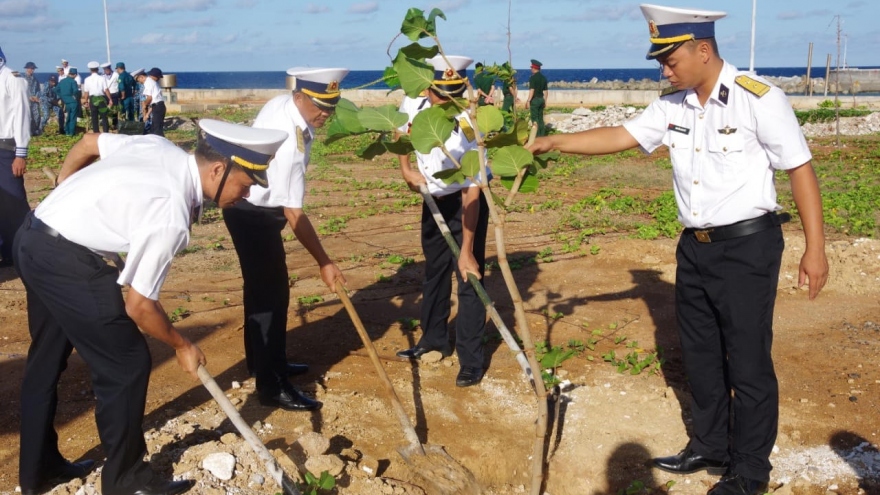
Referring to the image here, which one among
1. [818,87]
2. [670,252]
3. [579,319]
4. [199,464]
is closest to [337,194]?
[670,252]

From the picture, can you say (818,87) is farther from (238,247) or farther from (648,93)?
(238,247)

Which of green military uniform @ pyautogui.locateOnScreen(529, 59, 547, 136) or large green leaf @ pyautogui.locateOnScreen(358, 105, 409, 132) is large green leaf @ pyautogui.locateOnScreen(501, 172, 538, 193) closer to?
large green leaf @ pyautogui.locateOnScreen(358, 105, 409, 132)

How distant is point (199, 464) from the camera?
3.67 m

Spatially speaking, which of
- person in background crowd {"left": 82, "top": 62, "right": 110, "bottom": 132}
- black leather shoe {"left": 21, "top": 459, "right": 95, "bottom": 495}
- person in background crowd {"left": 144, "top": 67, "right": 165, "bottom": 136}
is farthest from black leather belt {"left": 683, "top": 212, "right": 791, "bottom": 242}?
person in background crowd {"left": 82, "top": 62, "right": 110, "bottom": 132}

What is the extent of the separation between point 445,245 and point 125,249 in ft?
7.97

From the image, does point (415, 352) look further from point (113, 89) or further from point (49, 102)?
point (49, 102)

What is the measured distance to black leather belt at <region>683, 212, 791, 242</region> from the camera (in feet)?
11.5

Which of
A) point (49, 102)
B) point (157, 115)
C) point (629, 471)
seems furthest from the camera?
point (49, 102)

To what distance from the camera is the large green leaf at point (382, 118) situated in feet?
10.4

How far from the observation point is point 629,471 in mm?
4062

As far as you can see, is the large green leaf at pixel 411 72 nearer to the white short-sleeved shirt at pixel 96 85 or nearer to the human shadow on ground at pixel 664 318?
the human shadow on ground at pixel 664 318

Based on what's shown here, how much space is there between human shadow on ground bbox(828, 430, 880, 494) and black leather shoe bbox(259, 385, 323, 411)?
2.63 metres

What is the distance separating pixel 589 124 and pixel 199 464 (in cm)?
2011

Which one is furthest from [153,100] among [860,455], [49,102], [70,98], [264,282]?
[860,455]
